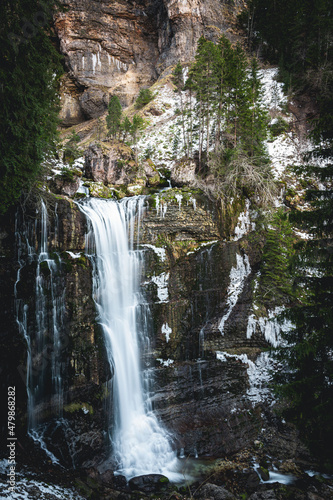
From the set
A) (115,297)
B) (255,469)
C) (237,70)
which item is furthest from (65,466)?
(237,70)

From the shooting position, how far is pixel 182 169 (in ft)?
58.9

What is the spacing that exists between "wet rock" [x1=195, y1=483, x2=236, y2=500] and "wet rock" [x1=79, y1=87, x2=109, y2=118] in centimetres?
4200

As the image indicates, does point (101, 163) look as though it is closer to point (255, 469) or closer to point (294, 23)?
point (255, 469)

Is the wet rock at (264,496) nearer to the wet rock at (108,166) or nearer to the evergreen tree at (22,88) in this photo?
the evergreen tree at (22,88)

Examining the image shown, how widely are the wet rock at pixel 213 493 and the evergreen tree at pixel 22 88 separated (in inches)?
429

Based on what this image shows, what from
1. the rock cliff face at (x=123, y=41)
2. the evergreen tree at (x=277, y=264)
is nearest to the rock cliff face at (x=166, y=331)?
the evergreen tree at (x=277, y=264)

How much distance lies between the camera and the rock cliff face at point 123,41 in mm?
36219

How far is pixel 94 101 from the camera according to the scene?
37375 millimetres

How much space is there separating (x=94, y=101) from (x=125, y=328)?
37.3m

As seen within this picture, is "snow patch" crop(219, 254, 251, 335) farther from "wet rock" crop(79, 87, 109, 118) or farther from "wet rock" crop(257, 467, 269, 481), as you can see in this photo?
"wet rock" crop(79, 87, 109, 118)

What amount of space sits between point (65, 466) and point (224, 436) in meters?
6.61

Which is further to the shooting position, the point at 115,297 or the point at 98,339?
the point at 115,297

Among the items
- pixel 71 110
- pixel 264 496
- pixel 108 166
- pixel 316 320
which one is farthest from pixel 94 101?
pixel 264 496

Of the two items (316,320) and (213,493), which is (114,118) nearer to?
(316,320)
